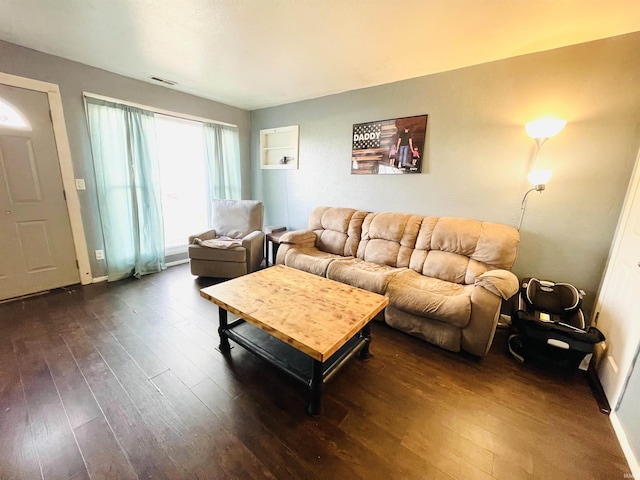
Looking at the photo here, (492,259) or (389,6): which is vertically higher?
(389,6)

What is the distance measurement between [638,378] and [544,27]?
230cm

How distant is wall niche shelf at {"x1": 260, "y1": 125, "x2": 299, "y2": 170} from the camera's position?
394 centimetres

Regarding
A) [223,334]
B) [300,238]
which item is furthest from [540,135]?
[223,334]

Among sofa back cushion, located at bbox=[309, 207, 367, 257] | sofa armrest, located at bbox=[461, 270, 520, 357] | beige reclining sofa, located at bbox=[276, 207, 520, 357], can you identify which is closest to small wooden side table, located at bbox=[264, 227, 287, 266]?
beige reclining sofa, located at bbox=[276, 207, 520, 357]

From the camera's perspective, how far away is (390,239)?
2883 mm

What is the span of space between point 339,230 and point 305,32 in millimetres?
1991

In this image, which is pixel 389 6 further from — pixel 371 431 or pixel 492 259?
pixel 371 431

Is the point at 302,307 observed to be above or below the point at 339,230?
below

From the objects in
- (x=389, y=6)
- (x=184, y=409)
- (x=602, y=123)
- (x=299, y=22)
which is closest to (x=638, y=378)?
(x=602, y=123)

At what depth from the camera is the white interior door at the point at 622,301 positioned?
1.49m

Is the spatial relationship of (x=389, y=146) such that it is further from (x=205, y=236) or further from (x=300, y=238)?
(x=205, y=236)

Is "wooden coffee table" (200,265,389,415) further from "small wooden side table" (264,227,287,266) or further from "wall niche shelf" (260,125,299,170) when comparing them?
"wall niche shelf" (260,125,299,170)

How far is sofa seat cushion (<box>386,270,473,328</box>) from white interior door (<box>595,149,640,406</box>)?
31.9 inches

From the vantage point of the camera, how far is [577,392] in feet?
5.43
